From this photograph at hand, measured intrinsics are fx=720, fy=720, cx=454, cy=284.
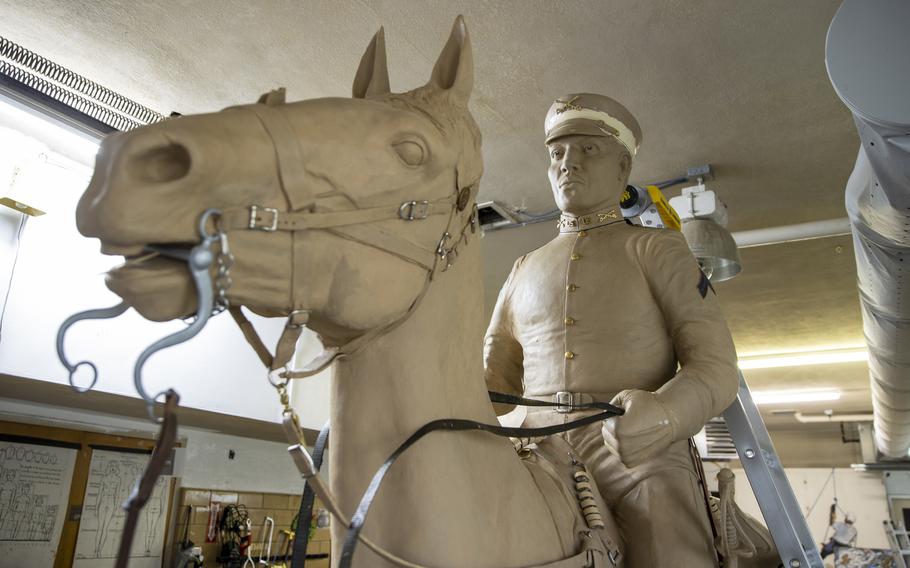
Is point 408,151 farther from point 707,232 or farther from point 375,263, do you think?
point 707,232

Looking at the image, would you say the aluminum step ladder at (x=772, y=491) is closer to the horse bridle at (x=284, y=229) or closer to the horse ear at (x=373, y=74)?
the horse bridle at (x=284, y=229)

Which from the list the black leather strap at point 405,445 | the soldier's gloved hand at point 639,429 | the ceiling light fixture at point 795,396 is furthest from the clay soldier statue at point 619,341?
the ceiling light fixture at point 795,396

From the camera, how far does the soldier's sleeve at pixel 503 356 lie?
1.85 meters

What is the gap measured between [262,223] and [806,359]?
30.5 feet

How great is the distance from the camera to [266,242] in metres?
0.87

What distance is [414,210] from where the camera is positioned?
1.02 meters

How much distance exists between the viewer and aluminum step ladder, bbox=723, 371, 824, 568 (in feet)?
5.32

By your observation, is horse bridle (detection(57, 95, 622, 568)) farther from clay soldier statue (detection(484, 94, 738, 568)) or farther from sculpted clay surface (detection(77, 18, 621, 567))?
clay soldier statue (detection(484, 94, 738, 568))

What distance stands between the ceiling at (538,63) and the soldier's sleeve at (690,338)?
71.4 inches

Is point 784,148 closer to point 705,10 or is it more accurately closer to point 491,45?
point 705,10

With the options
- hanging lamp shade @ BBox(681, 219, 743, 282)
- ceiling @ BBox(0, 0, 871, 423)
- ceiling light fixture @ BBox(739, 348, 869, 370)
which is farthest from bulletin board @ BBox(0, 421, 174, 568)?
ceiling light fixture @ BBox(739, 348, 869, 370)

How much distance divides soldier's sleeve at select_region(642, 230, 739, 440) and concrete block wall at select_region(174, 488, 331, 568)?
602 centimetres

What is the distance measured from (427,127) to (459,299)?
10.8 inches

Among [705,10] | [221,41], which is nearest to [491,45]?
[705,10]
